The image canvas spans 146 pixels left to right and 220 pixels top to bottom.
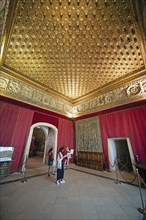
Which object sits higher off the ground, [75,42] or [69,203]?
[75,42]

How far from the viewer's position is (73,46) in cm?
423

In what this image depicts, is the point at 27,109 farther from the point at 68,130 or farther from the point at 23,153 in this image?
the point at 68,130

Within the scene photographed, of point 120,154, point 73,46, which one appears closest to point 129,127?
point 120,154

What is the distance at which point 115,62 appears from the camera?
495 centimetres

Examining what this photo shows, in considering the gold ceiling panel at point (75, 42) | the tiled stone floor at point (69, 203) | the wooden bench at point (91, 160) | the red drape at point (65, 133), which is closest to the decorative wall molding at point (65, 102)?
the gold ceiling panel at point (75, 42)

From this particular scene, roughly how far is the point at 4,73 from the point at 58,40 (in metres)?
3.70

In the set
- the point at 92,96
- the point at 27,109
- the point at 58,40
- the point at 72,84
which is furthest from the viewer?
the point at 92,96

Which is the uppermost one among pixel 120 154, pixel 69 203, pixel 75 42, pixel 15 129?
pixel 75 42

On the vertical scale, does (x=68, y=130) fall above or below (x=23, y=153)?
above

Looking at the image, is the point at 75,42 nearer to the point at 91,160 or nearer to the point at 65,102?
the point at 65,102

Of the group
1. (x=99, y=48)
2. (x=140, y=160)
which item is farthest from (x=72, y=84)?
(x=140, y=160)

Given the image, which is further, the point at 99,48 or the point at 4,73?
the point at 4,73

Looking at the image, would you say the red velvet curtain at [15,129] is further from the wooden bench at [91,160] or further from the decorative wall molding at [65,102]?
the wooden bench at [91,160]

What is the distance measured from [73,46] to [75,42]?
20cm
